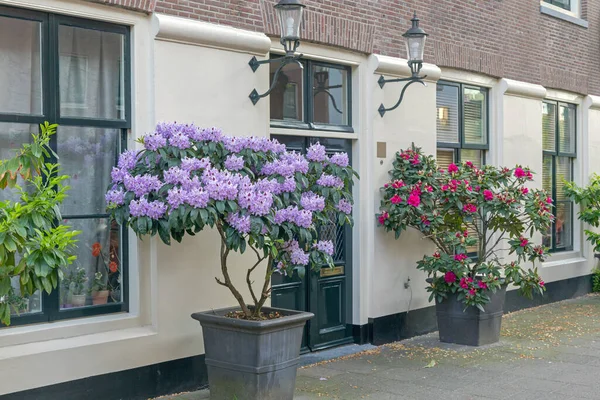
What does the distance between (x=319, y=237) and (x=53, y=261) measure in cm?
430

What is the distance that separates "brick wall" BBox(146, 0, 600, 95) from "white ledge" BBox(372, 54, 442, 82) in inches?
3.9

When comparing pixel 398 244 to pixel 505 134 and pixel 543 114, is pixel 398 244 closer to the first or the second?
pixel 505 134

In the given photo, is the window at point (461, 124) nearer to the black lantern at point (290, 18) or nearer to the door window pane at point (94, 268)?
the black lantern at point (290, 18)

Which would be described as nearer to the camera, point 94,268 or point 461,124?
point 94,268

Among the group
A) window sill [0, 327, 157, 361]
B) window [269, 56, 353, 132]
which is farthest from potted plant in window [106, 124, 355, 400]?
window [269, 56, 353, 132]

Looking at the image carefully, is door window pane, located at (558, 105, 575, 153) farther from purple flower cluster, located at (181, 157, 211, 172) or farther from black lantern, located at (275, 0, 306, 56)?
purple flower cluster, located at (181, 157, 211, 172)

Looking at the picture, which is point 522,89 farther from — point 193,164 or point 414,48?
point 193,164

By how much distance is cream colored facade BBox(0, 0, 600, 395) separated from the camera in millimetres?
6180

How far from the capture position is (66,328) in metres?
6.24

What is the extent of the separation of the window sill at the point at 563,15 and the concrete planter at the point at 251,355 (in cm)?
798

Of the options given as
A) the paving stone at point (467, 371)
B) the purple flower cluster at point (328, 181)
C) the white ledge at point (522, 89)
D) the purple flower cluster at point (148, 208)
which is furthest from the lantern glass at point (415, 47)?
the purple flower cluster at point (148, 208)

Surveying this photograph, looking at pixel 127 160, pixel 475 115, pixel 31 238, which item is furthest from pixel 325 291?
pixel 31 238

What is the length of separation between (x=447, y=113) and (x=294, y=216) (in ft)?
16.7

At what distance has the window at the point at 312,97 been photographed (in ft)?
27.0
